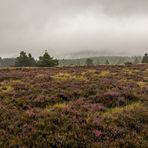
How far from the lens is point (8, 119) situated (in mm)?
12766

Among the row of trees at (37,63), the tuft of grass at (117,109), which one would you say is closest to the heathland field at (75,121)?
the tuft of grass at (117,109)

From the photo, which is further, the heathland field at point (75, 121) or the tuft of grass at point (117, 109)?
the tuft of grass at point (117, 109)

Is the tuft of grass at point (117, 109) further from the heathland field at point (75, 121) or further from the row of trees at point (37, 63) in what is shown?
the row of trees at point (37, 63)

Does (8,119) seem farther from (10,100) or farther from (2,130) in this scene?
(10,100)

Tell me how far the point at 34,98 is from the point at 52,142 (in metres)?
7.10

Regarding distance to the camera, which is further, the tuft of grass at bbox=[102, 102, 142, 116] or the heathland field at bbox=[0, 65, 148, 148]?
the tuft of grass at bbox=[102, 102, 142, 116]

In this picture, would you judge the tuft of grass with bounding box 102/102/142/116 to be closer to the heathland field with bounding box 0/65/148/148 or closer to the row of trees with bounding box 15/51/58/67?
the heathland field with bounding box 0/65/148/148

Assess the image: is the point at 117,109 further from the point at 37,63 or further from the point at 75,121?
the point at 37,63

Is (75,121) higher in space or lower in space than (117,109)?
higher

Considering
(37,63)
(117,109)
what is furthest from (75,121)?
(37,63)

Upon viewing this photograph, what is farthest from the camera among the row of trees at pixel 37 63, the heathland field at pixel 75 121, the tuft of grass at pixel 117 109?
the row of trees at pixel 37 63

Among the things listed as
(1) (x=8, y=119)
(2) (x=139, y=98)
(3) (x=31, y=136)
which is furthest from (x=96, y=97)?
(3) (x=31, y=136)

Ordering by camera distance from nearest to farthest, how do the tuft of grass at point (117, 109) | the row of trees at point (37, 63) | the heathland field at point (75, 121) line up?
1. the heathland field at point (75, 121)
2. the tuft of grass at point (117, 109)
3. the row of trees at point (37, 63)

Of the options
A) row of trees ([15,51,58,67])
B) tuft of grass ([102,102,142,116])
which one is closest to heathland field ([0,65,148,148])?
tuft of grass ([102,102,142,116])
